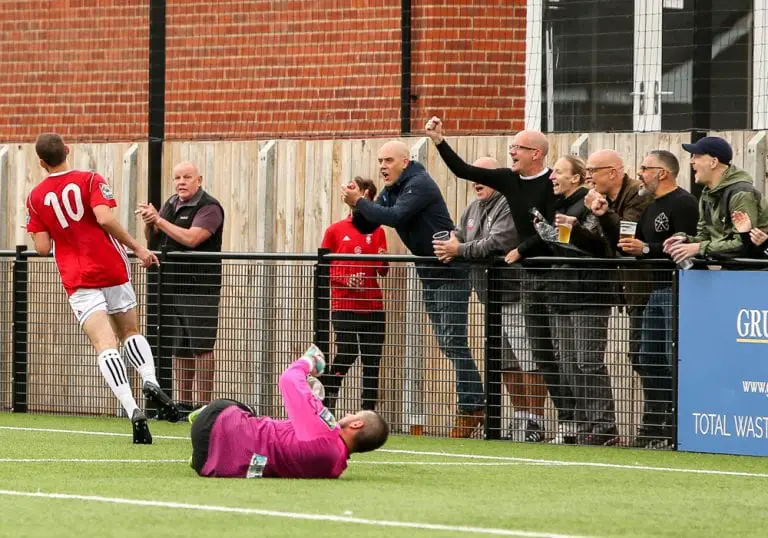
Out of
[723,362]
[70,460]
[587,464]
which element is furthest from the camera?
[723,362]

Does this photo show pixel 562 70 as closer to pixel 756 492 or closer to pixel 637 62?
pixel 637 62

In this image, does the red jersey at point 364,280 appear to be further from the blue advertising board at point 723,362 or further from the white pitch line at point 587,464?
the blue advertising board at point 723,362

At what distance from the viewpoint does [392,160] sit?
46.9 feet

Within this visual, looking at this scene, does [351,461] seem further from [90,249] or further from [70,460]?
[90,249]

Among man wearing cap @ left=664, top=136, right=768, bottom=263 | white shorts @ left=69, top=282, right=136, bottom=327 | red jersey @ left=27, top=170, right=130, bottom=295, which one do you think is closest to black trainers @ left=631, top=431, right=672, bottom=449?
man wearing cap @ left=664, top=136, right=768, bottom=263

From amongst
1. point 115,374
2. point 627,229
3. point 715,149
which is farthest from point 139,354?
point 715,149

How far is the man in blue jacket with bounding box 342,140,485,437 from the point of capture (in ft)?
45.6

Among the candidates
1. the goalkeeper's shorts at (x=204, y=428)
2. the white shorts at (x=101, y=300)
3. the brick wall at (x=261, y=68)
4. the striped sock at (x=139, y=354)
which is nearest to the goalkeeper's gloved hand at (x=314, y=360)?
the goalkeeper's shorts at (x=204, y=428)

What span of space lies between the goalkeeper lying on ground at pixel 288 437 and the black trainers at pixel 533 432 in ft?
12.0

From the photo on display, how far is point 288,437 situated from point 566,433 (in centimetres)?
377

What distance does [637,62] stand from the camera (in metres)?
17.2

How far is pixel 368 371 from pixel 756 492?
485 centimetres

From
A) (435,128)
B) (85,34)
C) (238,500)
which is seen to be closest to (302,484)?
(238,500)

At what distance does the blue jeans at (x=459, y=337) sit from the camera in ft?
45.5
